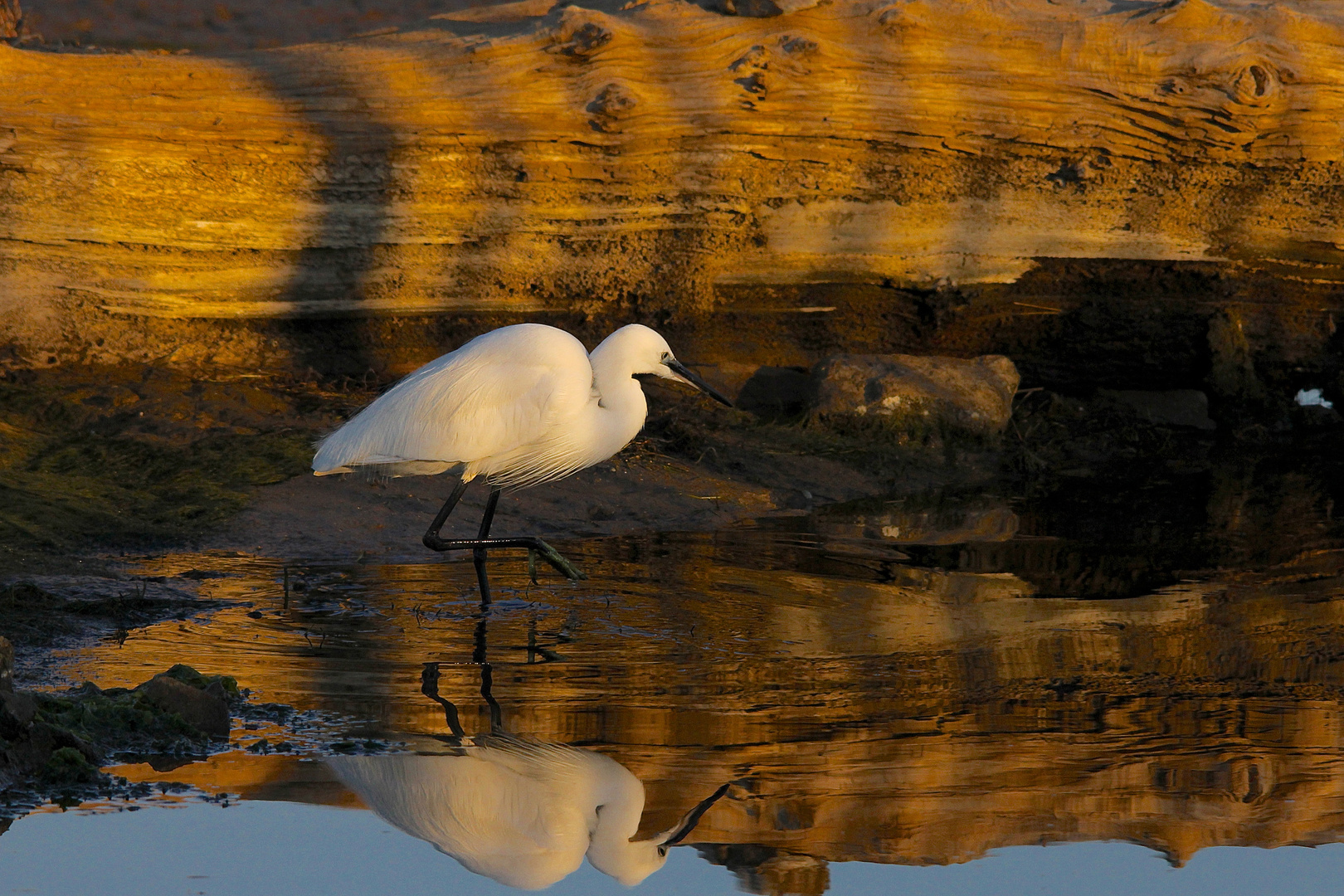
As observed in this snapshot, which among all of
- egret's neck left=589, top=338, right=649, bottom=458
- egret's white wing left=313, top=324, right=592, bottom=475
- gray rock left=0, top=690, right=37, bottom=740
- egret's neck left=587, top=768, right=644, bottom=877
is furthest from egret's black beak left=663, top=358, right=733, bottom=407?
gray rock left=0, top=690, right=37, bottom=740

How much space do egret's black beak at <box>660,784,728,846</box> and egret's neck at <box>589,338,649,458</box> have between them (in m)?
2.78

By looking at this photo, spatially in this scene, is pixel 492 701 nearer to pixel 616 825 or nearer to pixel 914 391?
pixel 616 825

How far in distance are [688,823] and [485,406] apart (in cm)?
292

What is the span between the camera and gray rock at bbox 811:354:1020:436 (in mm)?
9422

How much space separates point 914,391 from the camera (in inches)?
Result: 373

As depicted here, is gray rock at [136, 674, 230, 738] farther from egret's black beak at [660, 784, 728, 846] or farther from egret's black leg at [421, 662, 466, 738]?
egret's black beak at [660, 784, 728, 846]

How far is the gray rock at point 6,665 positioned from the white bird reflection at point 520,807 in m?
0.93

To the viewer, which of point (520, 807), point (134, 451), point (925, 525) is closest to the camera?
point (520, 807)

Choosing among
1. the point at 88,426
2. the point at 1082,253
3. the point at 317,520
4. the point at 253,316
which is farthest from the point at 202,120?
the point at 1082,253

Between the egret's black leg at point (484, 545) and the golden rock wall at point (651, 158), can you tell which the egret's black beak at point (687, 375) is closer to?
the egret's black leg at point (484, 545)

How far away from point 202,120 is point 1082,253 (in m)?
5.50

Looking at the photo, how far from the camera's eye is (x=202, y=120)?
334 inches

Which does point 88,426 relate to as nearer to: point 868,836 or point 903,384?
point 903,384

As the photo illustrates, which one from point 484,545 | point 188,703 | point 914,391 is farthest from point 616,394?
point 914,391
